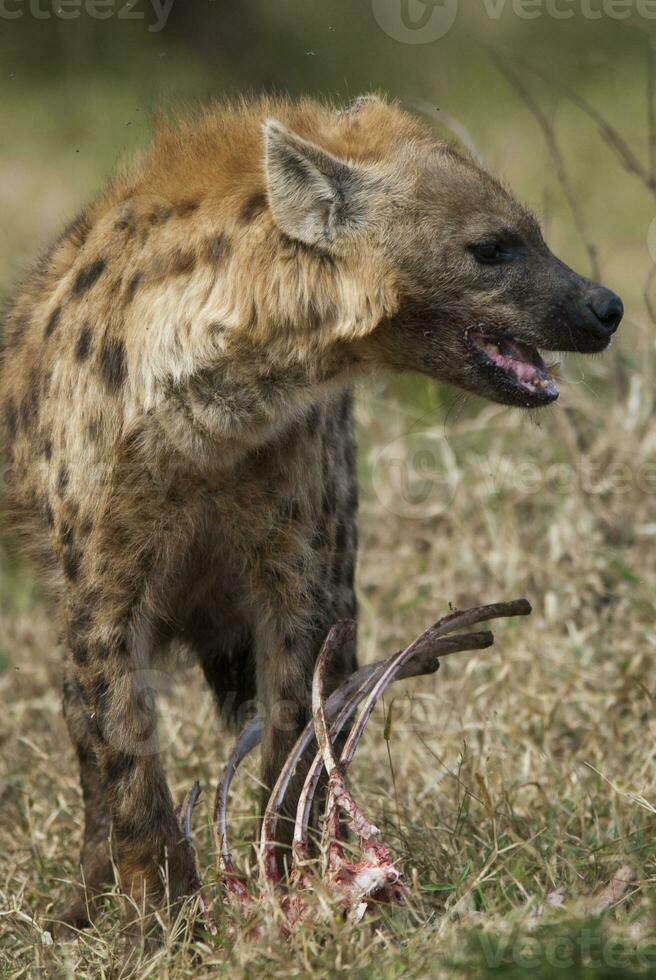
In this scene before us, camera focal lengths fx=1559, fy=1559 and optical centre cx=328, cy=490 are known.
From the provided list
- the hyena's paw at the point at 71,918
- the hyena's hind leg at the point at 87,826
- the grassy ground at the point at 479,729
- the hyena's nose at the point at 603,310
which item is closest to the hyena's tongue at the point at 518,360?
the hyena's nose at the point at 603,310

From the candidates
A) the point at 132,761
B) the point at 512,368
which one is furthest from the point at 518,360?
the point at 132,761

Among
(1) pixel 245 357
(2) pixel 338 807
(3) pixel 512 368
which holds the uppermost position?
(1) pixel 245 357

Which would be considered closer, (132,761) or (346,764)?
(346,764)

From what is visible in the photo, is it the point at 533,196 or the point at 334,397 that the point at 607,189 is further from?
the point at 334,397

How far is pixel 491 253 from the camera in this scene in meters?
2.78

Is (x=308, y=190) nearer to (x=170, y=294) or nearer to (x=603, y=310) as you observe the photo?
(x=170, y=294)

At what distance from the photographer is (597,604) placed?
4262 millimetres

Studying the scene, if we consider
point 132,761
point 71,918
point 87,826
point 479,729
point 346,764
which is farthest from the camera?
point 479,729

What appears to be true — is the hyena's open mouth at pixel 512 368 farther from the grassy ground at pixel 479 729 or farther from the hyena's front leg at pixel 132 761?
the hyena's front leg at pixel 132 761

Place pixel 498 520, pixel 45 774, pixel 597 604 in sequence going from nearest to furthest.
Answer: pixel 45 774
pixel 597 604
pixel 498 520

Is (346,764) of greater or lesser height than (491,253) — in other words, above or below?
below

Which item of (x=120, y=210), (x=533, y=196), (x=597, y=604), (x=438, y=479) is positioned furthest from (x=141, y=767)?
(x=533, y=196)

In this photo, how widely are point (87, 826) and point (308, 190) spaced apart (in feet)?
4.80

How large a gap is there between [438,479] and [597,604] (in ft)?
2.60
